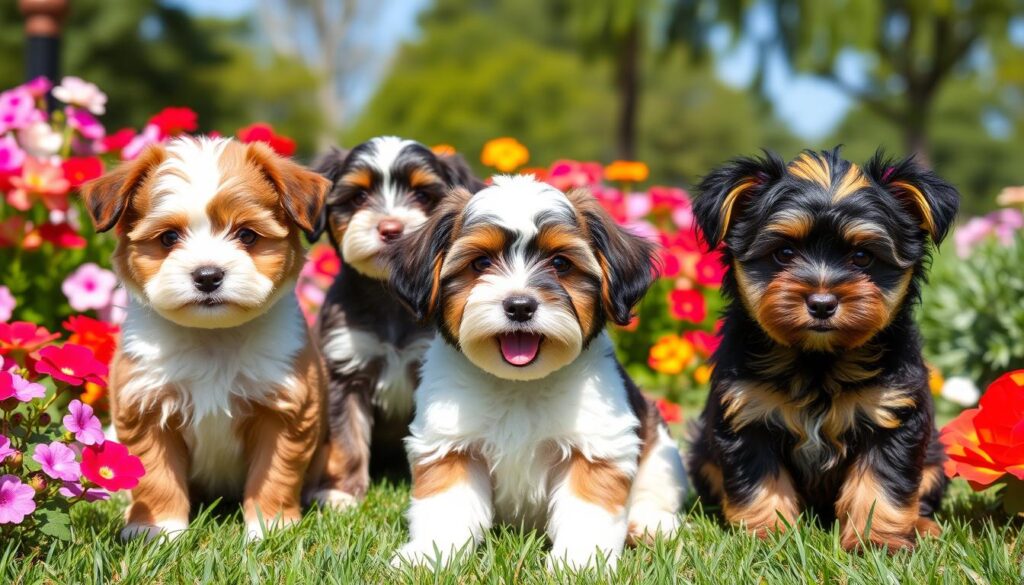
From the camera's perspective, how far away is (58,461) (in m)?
3.83

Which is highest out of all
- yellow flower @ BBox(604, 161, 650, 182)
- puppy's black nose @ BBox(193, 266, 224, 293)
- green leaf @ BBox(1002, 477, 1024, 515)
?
puppy's black nose @ BBox(193, 266, 224, 293)

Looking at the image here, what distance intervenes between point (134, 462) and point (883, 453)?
3296 mm

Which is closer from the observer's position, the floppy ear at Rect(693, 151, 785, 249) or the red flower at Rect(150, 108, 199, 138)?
the floppy ear at Rect(693, 151, 785, 249)

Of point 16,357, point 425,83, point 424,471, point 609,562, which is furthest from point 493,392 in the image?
point 425,83

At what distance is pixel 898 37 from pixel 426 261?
31850 mm

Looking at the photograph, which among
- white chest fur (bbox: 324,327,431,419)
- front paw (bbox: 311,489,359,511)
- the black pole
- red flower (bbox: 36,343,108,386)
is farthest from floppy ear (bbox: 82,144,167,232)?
the black pole

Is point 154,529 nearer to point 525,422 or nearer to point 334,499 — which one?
point 334,499

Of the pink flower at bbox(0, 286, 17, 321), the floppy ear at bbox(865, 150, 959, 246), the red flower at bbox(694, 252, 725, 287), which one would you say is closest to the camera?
the floppy ear at bbox(865, 150, 959, 246)

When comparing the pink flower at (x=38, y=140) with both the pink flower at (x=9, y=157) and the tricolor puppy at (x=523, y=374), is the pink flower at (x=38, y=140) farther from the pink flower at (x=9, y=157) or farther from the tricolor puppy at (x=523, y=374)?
the tricolor puppy at (x=523, y=374)

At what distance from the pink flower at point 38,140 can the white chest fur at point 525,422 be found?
170 inches

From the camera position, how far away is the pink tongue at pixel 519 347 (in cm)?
383

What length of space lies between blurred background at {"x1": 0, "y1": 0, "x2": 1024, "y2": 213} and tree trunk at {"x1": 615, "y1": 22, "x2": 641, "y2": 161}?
0.26 ft

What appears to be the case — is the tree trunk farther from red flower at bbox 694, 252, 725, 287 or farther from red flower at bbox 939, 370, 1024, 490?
red flower at bbox 939, 370, 1024, 490

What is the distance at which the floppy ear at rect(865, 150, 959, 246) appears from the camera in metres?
3.96
